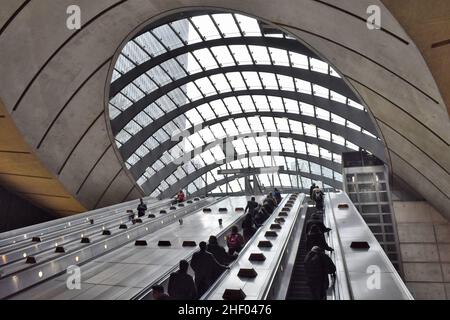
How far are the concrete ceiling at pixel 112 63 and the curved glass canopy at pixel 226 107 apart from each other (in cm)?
733

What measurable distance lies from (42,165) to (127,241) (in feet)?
22.5

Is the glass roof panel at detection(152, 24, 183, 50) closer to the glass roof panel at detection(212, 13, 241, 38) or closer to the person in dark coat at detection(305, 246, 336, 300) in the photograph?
the glass roof panel at detection(212, 13, 241, 38)

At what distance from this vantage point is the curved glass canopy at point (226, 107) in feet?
76.3

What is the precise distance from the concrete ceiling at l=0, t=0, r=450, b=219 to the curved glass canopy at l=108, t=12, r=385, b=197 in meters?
7.33

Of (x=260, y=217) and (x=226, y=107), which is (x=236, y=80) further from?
(x=260, y=217)

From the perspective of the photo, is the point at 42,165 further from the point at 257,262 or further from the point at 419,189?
the point at 419,189

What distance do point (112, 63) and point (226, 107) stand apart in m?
20.0

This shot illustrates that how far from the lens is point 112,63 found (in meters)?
15.4

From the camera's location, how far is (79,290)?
592 cm

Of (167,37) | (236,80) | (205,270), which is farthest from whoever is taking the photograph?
(236,80)
